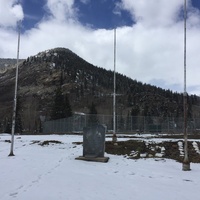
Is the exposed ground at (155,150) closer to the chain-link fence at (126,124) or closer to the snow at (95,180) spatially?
the snow at (95,180)

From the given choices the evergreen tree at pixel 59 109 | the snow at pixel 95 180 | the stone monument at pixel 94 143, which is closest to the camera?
the snow at pixel 95 180

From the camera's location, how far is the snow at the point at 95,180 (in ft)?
28.9

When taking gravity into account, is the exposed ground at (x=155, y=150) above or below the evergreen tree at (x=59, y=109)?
below


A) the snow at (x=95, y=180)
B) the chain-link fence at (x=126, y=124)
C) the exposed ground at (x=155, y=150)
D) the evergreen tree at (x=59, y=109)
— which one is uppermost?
the evergreen tree at (x=59, y=109)

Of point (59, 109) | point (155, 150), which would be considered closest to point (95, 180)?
point (155, 150)

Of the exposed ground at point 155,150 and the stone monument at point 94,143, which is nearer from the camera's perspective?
the stone monument at point 94,143

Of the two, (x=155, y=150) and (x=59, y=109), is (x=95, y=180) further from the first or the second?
(x=59, y=109)

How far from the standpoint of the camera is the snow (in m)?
8.82

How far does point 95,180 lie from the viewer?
1112cm

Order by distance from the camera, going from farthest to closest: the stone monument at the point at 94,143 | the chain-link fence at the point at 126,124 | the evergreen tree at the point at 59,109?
the evergreen tree at the point at 59,109
the chain-link fence at the point at 126,124
the stone monument at the point at 94,143

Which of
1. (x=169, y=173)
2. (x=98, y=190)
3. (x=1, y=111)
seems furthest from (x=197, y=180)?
(x=1, y=111)

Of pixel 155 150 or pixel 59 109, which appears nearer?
pixel 155 150

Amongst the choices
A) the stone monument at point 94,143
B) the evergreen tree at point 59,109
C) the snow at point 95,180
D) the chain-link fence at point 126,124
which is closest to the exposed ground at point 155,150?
the stone monument at point 94,143

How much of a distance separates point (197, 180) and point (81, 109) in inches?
6264
